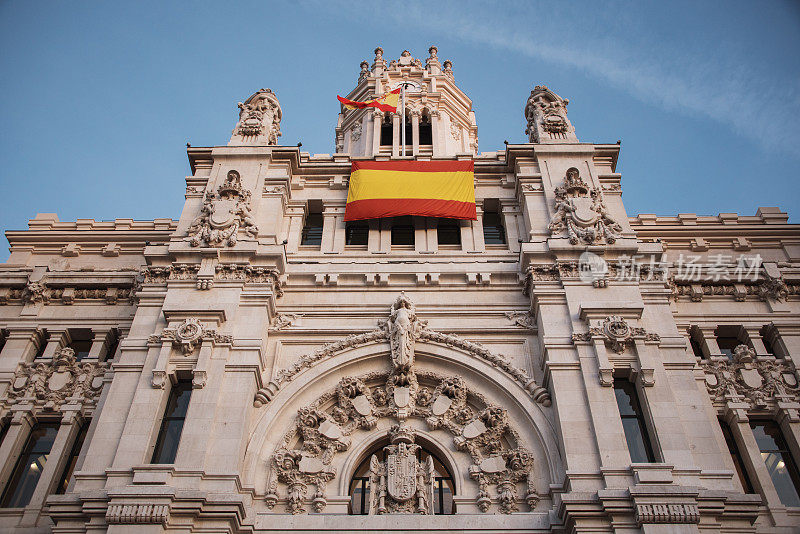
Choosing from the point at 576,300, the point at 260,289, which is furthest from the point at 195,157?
the point at 576,300

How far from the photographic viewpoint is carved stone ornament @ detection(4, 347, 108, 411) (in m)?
24.5

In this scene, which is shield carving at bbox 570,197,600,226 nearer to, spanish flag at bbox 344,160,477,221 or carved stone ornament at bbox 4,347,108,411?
spanish flag at bbox 344,160,477,221

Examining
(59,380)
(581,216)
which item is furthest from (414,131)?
(59,380)

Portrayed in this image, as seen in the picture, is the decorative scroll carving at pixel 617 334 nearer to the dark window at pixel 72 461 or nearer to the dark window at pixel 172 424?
the dark window at pixel 172 424

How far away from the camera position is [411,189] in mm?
30047

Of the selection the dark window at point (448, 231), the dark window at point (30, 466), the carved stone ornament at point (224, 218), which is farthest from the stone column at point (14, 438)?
the dark window at point (448, 231)

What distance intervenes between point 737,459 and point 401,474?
10.6 m

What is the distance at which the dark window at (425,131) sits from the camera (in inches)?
1703

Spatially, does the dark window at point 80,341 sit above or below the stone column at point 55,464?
above

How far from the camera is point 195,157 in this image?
30969 millimetres

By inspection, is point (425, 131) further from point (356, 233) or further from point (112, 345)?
point (112, 345)

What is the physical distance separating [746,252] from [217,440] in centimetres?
2192

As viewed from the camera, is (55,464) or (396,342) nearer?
(55,464)

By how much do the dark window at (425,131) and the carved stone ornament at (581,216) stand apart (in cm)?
1588
